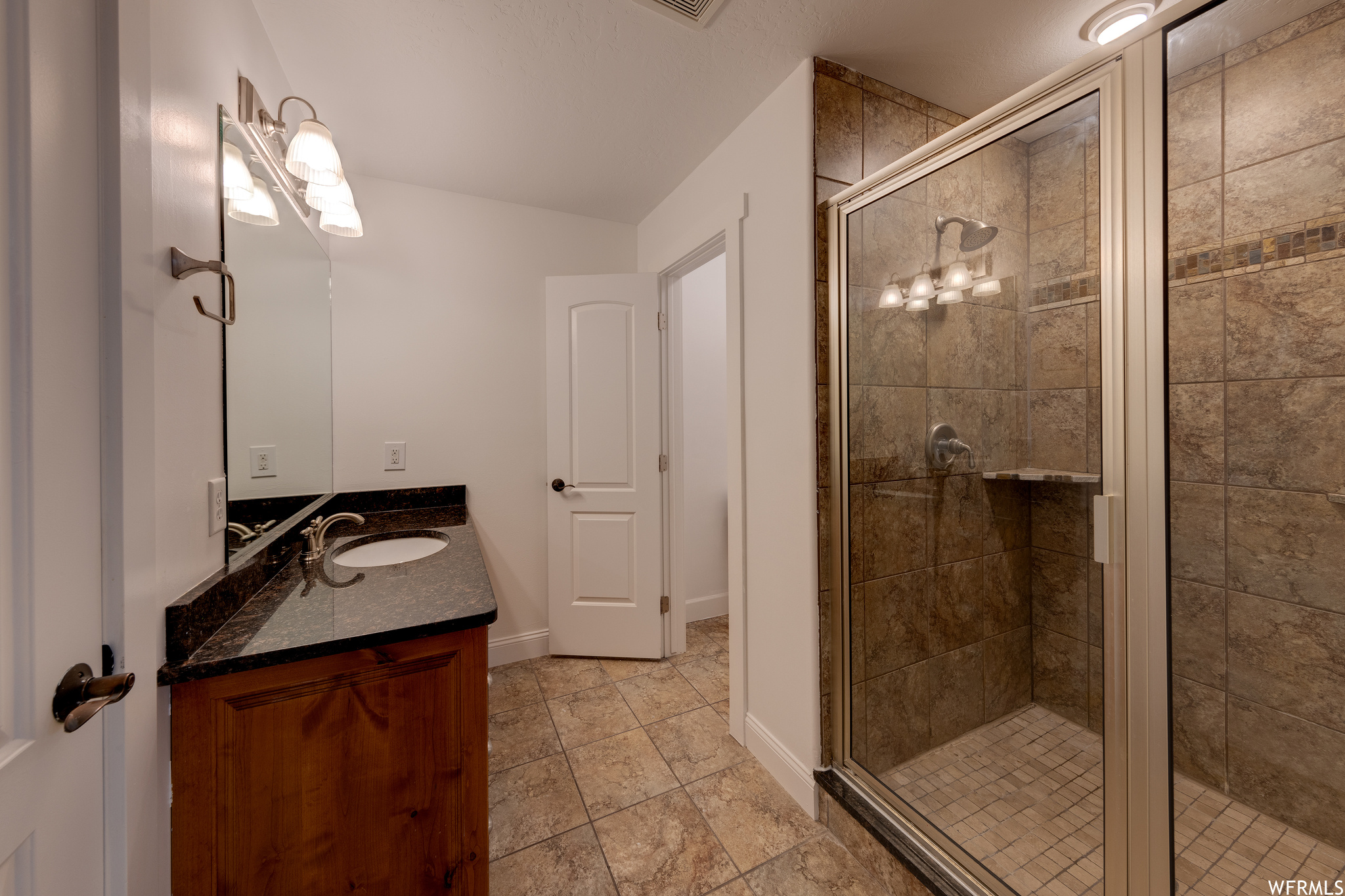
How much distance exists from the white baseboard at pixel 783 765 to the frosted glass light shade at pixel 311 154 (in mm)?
2292

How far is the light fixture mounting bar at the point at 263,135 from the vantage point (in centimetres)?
128

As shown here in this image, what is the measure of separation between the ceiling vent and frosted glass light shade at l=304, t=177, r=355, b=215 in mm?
1079

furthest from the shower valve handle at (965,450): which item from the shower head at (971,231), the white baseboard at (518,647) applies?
the white baseboard at (518,647)

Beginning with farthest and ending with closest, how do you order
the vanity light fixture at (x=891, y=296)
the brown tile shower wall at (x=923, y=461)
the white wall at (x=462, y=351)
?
the white wall at (x=462, y=351) < the vanity light fixture at (x=891, y=296) < the brown tile shower wall at (x=923, y=461)

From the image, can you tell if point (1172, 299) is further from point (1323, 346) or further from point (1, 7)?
point (1, 7)

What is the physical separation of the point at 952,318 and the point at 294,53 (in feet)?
6.97

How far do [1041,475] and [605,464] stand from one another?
1863 millimetres

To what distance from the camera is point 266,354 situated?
1.40 m

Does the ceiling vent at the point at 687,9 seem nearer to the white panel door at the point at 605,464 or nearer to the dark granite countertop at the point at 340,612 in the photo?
the white panel door at the point at 605,464

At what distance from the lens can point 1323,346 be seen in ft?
2.90

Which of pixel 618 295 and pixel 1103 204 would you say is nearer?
pixel 1103 204

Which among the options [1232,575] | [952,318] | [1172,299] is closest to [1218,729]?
[1232,575]

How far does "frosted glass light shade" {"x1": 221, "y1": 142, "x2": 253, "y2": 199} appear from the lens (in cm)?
118

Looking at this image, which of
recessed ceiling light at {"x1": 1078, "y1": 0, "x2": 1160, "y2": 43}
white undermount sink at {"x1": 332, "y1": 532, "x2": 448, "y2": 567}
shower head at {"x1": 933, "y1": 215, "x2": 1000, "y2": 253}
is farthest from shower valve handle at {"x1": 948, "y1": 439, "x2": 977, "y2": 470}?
white undermount sink at {"x1": 332, "y1": 532, "x2": 448, "y2": 567}
